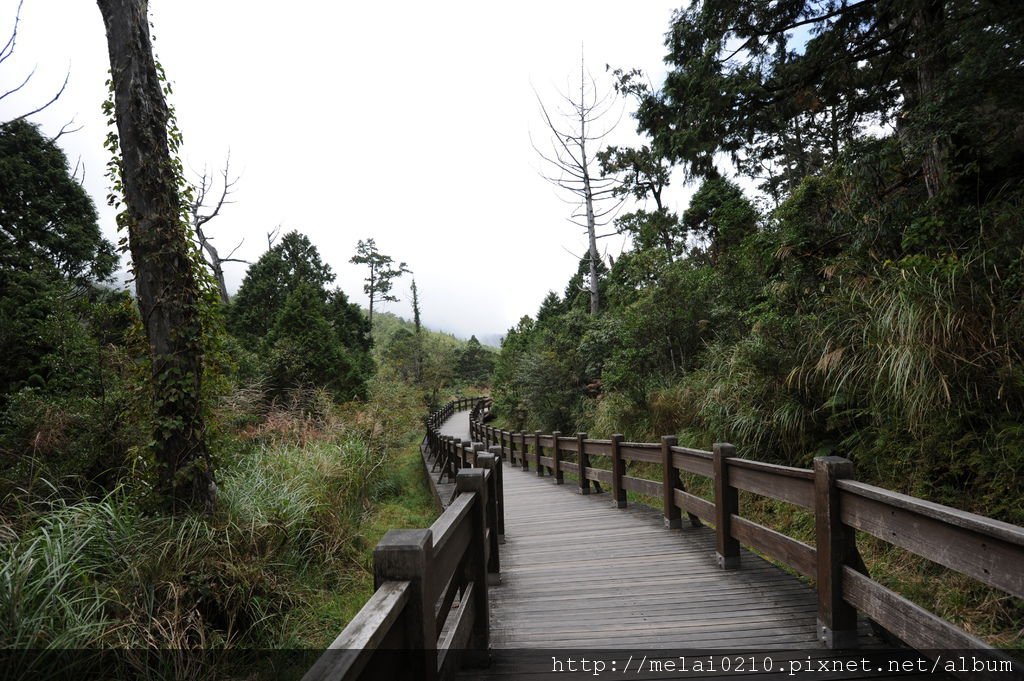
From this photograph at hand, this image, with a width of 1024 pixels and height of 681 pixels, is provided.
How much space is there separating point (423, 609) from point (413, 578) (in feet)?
0.45

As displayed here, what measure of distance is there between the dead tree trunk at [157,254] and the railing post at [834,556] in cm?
487

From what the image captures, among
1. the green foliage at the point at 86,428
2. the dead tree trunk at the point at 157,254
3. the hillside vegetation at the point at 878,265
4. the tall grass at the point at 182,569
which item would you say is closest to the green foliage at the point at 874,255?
the hillside vegetation at the point at 878,265

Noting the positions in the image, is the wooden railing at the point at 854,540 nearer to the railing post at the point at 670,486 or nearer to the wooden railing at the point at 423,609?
the railing post at the point at 670,486

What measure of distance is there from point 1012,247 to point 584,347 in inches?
506

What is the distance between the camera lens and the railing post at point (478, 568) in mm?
2912

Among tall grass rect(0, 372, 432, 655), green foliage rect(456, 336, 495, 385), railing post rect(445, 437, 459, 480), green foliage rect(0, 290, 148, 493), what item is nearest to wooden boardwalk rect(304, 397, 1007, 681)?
tall grass rect(0, 372, 432, 655)

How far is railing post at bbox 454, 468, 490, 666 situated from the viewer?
2.91m

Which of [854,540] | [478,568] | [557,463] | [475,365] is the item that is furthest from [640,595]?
[475,365]

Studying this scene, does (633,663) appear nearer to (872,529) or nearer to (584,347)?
(872,529)

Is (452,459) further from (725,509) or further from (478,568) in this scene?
(478,568)

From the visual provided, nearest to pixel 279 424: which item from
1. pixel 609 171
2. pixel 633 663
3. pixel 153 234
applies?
pixel 153 234

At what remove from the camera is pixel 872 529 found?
256 centimetres

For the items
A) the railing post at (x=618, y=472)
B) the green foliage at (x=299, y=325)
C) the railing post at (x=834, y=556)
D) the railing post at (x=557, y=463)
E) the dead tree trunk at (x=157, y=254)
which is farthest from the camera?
the green foliage at (x=299, y=325)

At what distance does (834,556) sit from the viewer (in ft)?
9.24
